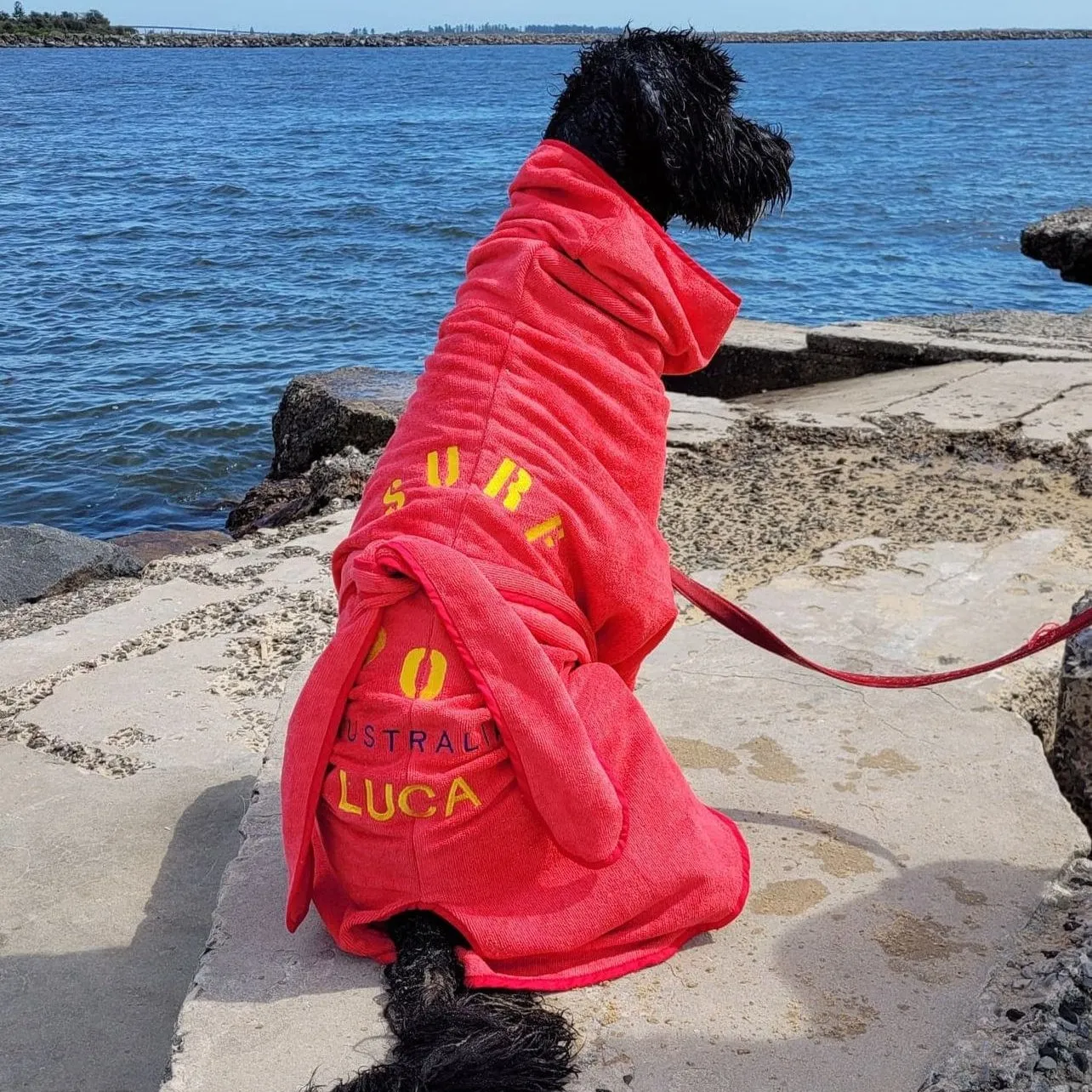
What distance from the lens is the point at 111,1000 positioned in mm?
2807

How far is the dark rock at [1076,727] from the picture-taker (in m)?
3.13

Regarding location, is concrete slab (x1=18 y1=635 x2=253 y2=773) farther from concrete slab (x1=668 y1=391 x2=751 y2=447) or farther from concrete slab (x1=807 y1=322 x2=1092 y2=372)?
concrete slab (x1=807 y1=322 x2=1092 y2=372)

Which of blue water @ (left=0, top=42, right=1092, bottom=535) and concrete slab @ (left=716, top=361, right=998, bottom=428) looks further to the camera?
blue water @ (left=0, top=42, right=1092, bottom=535)

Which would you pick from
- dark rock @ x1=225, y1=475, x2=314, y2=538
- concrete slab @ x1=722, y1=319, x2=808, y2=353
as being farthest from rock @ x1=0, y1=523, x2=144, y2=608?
concrete slab @ x1=722, y1=319, x2=808, y2=353

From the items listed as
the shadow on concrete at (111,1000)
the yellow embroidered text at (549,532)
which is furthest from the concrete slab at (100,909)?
the yellow embroidered text at (549,532)

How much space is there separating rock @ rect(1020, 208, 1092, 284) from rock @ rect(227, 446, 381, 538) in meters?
6.89

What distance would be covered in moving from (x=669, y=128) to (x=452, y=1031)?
172 cm

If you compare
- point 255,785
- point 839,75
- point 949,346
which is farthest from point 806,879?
point 839,75

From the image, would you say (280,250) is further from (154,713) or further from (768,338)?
(154,713)

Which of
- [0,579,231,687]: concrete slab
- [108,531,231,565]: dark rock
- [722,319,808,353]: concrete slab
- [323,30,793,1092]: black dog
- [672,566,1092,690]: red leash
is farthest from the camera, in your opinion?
[108,531,231,565]: dark rock

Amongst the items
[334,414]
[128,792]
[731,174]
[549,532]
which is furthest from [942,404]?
[549,532]

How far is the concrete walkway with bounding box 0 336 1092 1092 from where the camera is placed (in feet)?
7.48

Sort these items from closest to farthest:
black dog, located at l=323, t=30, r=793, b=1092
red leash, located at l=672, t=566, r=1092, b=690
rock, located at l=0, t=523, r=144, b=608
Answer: black dog, located at l=323, t=30, r=793, b=1092, red leash, located at l=672, t=566, r=1092, b=690, rock, located at l=0, t=523, r=144, b=608

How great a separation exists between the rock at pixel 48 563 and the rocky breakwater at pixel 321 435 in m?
0.86
